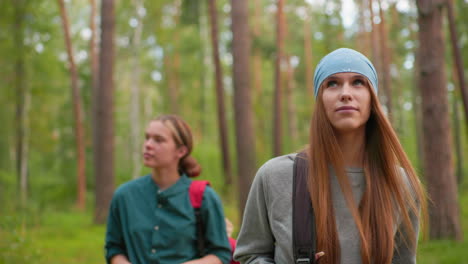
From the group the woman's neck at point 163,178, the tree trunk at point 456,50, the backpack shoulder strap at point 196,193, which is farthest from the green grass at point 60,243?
the tree trunk at point 456,50

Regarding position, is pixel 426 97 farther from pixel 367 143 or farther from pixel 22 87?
pixel 22 87

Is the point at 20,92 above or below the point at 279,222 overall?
above

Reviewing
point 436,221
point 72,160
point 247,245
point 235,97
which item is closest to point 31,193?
point 72,160

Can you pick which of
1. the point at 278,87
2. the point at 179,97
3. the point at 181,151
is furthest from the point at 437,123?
the point at 179,97

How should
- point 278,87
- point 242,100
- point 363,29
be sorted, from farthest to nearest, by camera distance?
1. point 363,29
2. point 278,87
3. point 242,100

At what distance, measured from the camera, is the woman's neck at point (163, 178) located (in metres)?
3.75

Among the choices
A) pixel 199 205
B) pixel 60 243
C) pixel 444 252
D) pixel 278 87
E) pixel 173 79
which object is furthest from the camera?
pixel 173 79

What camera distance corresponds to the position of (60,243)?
10367 mm

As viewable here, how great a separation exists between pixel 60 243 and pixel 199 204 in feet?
25.1

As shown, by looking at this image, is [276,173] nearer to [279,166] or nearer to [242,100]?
[279,166]

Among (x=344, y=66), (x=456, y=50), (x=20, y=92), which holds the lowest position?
(x=344, y=66)

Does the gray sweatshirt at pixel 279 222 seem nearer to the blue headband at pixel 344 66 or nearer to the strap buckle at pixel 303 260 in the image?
the strap buckle at pixel 303 260

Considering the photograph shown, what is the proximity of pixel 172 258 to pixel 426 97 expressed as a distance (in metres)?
6.74

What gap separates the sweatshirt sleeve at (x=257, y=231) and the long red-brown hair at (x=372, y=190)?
22 cm
